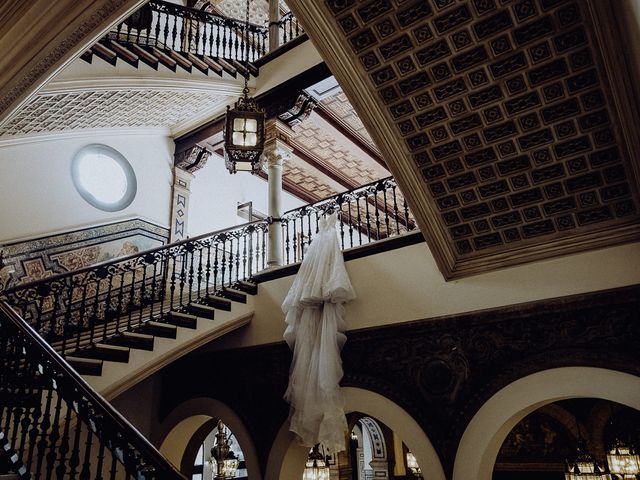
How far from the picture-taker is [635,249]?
167 inches

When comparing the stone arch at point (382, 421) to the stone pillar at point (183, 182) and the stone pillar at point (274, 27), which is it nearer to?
the stone pillar at point (183, 182)

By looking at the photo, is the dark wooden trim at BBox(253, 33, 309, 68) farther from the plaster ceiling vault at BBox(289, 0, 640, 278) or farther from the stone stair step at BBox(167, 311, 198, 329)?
the stone stair step at BBox(167, 311, 198, 329)

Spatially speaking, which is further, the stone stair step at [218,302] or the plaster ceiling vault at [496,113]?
the stone stair step at [218,302]

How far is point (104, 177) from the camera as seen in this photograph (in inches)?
322

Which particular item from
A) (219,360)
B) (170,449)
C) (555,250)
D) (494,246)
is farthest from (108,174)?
(555,250)

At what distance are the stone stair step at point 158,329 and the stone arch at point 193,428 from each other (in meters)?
1.53

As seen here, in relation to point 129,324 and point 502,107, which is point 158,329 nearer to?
point 129,324

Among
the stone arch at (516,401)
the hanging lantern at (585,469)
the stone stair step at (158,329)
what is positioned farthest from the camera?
the hanging lantern at (585,469)

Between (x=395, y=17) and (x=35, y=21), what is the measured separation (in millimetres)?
2509

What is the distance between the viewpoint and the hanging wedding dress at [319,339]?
5.18m

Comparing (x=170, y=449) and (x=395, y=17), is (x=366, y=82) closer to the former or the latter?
(x=395, y=17)

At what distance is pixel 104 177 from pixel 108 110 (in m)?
1.32

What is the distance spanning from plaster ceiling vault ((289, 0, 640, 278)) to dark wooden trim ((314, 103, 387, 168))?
5012 millimetres

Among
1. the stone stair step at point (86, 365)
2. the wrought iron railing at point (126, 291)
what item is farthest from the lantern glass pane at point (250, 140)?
the stone stair step at point (86, 365)
